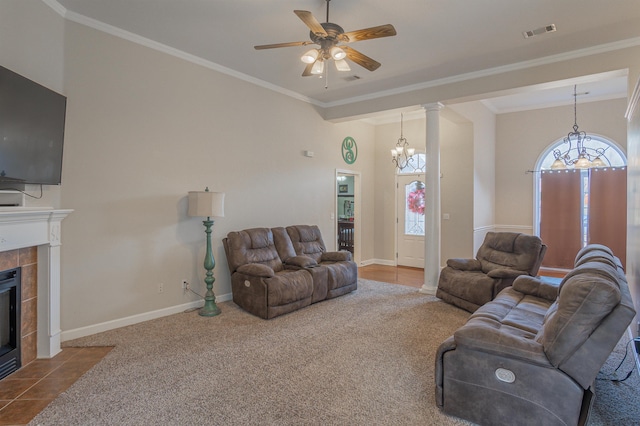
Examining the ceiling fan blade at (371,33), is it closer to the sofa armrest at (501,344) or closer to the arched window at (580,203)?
the sofa armrest at (501,344)

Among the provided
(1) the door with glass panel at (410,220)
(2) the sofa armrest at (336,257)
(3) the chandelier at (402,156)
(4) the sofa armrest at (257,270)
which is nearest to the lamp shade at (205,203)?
(4) the sofa armrest at (257,270)

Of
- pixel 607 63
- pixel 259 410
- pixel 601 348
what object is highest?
pixel 607 63

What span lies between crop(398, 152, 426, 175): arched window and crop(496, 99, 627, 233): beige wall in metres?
1.67

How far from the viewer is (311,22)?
2.57 meters

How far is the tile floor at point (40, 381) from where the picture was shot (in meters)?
2.24

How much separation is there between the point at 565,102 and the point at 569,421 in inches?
265

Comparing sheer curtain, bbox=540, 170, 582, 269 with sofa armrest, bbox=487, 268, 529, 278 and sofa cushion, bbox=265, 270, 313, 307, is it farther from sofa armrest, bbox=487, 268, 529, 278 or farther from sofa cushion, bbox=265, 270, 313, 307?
sofa cushion, bbox=265, 270, 313, 307

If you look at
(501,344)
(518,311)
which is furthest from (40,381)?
(518,311)

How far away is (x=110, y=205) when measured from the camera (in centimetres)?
365

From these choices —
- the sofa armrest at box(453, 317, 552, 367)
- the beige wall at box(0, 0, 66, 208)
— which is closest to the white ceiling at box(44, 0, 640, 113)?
the beige wall at box(0, 0, 66, 208)

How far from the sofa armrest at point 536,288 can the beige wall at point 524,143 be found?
13.9 ft

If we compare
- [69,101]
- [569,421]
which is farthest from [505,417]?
[69,101]

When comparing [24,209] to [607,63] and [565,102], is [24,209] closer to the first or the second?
[607,63]

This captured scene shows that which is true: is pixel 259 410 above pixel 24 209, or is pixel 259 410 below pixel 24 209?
below
